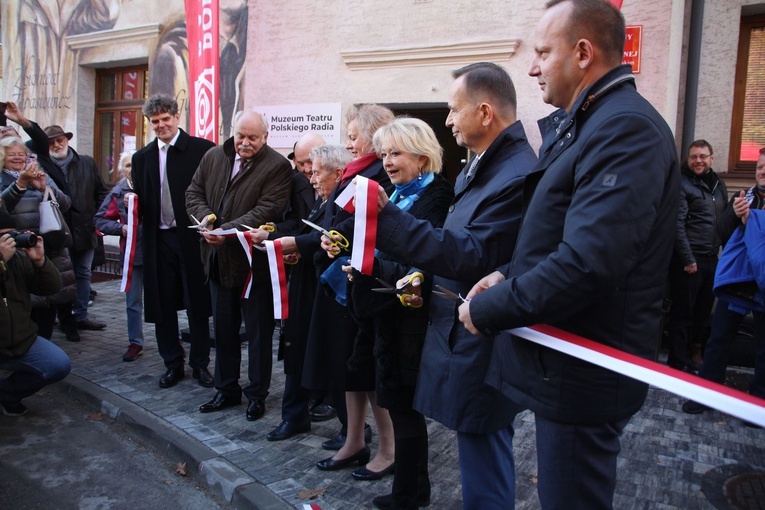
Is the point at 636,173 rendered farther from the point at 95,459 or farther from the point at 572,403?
the point at 95,459

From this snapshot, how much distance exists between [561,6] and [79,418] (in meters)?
4.60

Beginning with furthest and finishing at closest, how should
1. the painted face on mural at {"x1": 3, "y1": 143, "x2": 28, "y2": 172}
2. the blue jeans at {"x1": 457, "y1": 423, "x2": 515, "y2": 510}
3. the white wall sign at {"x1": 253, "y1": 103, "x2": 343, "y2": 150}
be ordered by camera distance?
the white wall sign at {"x1": 253, "y1": 103, "x2": 343, "y2": 150}
the painted face on mural at {"x1": 3, "y1": 143, "x2": 28, "y2": 172}
the blue jeans at {"x1": 457, "y1": 423, "x2": 515, "y2": 510}

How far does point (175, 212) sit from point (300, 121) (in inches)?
179

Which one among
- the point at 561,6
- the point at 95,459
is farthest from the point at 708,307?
the point at 95,459

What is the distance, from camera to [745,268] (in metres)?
4.68

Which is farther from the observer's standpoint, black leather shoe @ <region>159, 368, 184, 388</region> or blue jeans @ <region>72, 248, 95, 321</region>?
blue jeans @ <region>72, 248, 95, 321</region>

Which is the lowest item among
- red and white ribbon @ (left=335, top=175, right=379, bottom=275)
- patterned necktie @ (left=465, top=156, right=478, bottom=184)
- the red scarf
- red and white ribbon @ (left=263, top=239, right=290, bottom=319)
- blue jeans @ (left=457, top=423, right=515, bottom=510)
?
blue jeans @ (left=457, top=423, right=515, bottom=510)

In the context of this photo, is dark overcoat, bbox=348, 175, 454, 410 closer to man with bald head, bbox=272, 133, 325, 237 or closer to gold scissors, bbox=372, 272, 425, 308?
gold scissors, bbox=372, 272, 425, 308

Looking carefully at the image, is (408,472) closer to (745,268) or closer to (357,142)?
(357,142)

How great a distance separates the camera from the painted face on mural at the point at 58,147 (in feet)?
24.3

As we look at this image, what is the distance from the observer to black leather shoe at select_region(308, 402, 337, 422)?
4.64 m

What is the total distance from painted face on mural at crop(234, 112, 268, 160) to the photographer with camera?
165 cm

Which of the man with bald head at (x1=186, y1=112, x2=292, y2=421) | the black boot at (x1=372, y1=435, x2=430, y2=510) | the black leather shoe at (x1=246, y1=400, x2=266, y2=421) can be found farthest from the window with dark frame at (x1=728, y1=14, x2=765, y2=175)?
the black leather shoe at (x1=246, y1=400, x2=266, y2=421)

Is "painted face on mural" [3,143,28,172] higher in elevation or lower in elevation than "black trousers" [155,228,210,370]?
higher
